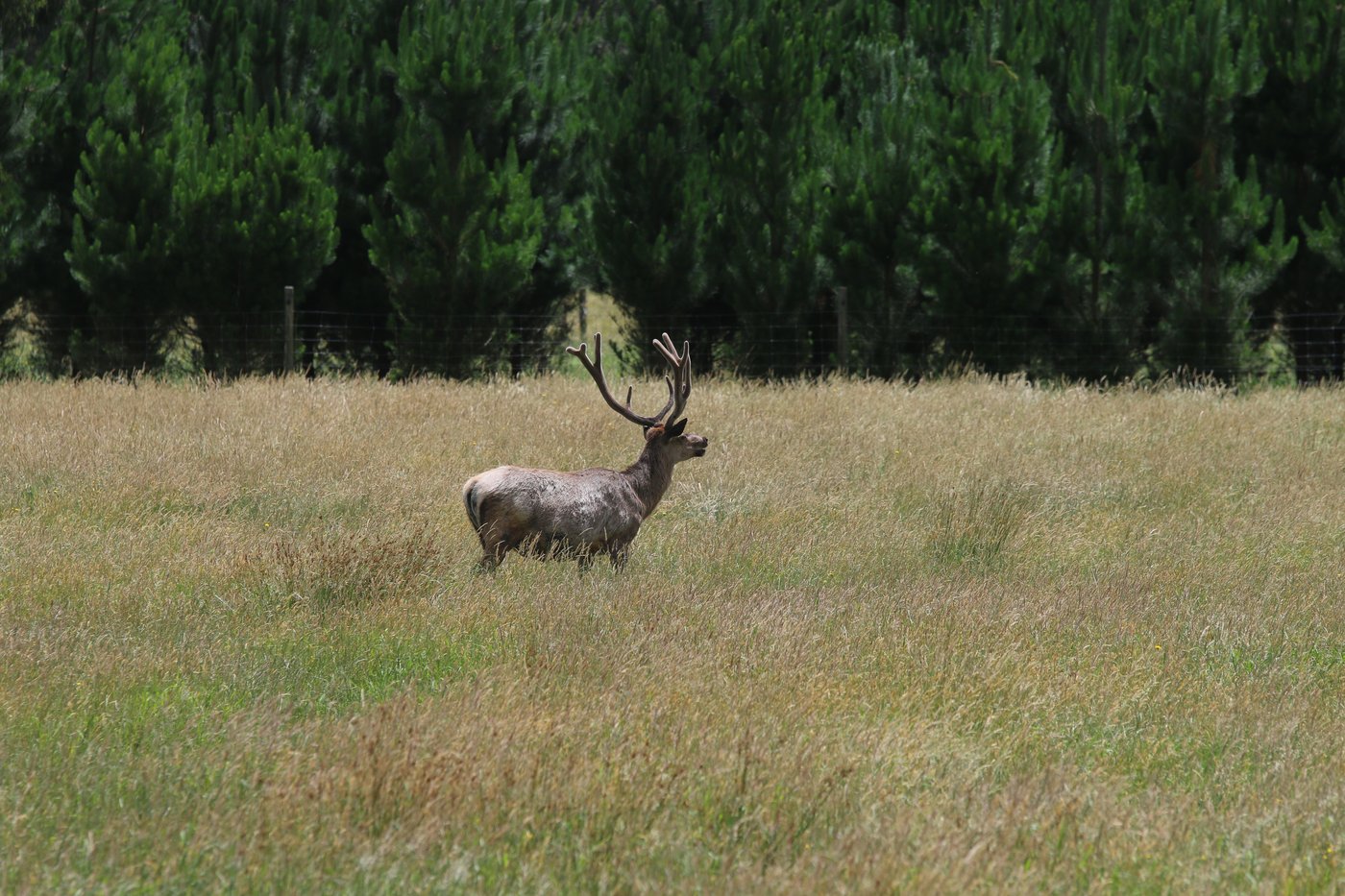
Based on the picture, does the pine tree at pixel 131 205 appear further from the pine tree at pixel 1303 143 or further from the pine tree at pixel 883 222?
the pine tree at pixel 1303 143

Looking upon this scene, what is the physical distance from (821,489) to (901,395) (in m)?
4.11

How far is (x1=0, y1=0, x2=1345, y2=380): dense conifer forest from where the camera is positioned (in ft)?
55.8

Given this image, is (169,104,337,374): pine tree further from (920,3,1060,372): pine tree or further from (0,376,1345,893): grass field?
(920,3,1060,372): pine tree

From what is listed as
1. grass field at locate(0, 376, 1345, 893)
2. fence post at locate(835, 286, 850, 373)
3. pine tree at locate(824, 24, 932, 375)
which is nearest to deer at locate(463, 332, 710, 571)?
grass field at locate(0, 376, 1345, 893)

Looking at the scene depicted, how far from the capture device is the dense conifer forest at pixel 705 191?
55.8 ft

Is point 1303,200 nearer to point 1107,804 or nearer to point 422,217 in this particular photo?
point 422,217

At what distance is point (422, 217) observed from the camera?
701 inches

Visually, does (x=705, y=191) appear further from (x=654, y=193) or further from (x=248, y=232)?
(x=248, y=232)

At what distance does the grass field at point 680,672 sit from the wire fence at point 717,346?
6136 millimetres

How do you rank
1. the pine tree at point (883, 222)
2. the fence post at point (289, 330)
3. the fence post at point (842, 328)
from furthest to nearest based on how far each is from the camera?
the pine tree at point (883, 222) → the fence post at point (842, 328) → the fence post at point (289, 330)

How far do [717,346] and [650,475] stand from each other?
1101cm

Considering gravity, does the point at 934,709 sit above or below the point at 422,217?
below

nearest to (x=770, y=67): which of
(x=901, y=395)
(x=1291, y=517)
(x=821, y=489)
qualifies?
(x=901, y=395)

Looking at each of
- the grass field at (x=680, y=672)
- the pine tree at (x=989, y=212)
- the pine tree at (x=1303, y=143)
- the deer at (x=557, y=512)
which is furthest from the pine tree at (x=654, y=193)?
the deer at (x=557, y=512)
